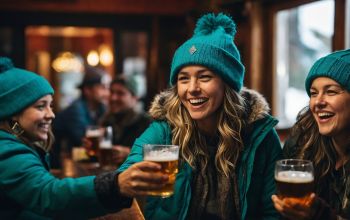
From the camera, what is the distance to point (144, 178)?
5.04 feet

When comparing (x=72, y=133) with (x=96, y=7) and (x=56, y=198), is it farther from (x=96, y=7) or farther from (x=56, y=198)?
(x=56, y=198)

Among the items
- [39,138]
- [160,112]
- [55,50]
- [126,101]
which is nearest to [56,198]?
[39,138]

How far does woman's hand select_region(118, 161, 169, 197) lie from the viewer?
1.53 m

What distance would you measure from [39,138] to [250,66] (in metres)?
3.61

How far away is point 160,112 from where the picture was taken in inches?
89.7

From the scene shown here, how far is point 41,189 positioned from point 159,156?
0.46 meters

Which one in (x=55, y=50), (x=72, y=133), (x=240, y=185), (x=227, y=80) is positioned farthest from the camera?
(x=55, y=50)

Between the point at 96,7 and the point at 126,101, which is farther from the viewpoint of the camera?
the point at 96,7

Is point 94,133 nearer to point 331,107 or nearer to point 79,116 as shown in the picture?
point 79,116

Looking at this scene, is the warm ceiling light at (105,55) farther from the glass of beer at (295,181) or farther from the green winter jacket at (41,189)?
A: the glass of beer at (295,181)

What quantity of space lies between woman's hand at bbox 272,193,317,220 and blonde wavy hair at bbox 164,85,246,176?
52cm

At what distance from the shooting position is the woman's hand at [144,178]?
5.02ft

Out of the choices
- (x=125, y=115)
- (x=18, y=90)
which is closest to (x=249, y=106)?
(x=18, y=90)

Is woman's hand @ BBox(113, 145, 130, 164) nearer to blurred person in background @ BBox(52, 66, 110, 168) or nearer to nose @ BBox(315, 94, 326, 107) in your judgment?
blurred person in background @ BBox(52, 66, 110, 168)
